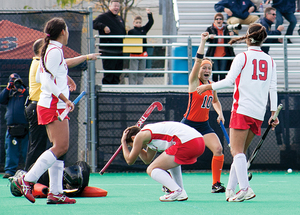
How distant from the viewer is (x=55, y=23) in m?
4.95

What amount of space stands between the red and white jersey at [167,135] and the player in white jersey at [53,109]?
943mm

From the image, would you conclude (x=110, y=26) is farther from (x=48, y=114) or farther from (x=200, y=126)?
(x=48, y=114)

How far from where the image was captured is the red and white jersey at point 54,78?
15.7ft

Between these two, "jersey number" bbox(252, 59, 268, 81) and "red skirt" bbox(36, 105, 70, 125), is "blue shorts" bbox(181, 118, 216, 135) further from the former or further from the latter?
"red skirt" bbox(36, 105, 70, 125)

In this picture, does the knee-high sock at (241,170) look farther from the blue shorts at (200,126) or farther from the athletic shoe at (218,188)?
the blue shorts at (200,126)

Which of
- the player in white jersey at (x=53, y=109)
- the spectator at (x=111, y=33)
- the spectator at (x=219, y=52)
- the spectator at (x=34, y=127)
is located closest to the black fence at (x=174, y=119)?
the spectator at (x=111, y=33)

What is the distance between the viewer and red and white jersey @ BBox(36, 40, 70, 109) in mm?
4777

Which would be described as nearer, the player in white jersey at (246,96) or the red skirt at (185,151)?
the player in white jersey at (246,96)

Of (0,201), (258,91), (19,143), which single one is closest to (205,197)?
(258,91)

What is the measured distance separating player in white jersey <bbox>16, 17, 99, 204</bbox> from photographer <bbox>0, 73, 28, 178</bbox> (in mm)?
3578

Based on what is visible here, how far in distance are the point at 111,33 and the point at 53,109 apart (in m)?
5.15

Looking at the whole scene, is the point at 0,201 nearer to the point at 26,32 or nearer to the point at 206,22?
the point at 26,32

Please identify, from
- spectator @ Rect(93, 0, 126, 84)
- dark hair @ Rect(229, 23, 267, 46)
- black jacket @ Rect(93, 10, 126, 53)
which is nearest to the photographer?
spectator @ Rect(93, 0, 126, 84)

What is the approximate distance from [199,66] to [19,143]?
422 centimetres
